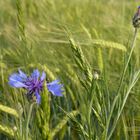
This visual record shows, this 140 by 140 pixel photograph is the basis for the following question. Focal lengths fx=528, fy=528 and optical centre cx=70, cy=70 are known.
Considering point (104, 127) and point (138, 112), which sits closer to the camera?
point (104, 127)

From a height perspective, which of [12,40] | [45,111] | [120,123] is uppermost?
[12,40]

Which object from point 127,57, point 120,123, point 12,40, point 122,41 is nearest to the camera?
point 127,57

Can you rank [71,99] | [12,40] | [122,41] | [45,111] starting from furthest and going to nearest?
[12,40] → [122,41] → [71,99] → [45,111]

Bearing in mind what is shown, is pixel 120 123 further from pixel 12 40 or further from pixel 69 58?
pixel 12 40

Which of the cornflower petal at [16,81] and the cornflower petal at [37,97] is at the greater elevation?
the cornflower petal at [16,81]

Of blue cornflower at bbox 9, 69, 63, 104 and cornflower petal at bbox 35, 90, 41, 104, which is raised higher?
blue cornflower at bbox 9, 69, 63, 104

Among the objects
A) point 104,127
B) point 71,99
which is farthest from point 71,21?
point 104,127

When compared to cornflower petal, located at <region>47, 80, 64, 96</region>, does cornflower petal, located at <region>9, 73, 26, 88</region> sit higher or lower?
higher

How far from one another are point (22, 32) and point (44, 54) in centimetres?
75

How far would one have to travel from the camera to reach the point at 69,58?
2.14 meters

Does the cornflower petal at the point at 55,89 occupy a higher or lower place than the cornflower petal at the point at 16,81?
lower

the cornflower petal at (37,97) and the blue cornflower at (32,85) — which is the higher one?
the blue cornflower at (32,85)

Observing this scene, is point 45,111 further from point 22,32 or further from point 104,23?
point 104,23

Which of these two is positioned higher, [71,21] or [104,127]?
[71,21]
